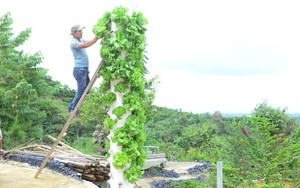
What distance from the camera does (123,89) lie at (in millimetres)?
5750

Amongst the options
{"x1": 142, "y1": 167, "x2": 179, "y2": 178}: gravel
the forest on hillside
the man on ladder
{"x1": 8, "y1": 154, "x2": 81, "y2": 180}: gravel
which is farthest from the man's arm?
{"x1": 142, "y1": 167, "x2": 179, "y2": 178}: gravel

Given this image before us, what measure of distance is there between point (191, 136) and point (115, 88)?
17.4 m

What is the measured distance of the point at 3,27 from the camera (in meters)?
14.4

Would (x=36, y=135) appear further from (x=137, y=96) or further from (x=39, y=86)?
(x=137, y=96)

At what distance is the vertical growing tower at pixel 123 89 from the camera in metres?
5.68

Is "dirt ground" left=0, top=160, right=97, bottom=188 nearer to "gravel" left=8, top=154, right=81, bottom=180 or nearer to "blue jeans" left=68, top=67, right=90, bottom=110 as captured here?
"gravel" left=8, top=154, right=81, bottom=180

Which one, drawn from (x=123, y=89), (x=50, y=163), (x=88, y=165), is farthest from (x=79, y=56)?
(x=50, y=163)

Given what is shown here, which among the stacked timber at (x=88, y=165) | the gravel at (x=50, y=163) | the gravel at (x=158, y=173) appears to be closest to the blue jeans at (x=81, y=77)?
the gravel at (x=50, y=163)

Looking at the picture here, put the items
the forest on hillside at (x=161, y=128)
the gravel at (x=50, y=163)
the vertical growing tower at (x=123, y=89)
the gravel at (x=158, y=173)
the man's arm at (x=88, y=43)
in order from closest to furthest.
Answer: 1. the vertical growing tower at (x=123, y=89)
2. the man's arm at (x=88, y=43)
3. the gravel at (x=50, y=163)
4. the forest on hillside at (x=161, y=128)
5. the gravel at (x=158, y=173)

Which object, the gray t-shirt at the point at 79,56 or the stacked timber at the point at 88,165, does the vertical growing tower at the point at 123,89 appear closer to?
the gray t-shirt at the point at 79,56

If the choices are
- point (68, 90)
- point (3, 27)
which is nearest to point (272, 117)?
point (3, 27)

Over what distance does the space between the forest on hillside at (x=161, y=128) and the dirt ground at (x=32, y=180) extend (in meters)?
0.99

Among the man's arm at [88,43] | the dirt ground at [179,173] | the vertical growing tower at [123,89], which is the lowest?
the dirt ground at [179,173]

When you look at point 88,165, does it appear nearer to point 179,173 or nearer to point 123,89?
point 123,89
